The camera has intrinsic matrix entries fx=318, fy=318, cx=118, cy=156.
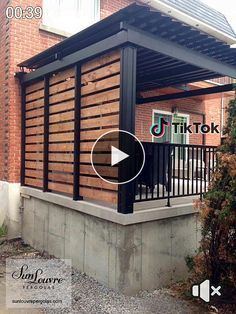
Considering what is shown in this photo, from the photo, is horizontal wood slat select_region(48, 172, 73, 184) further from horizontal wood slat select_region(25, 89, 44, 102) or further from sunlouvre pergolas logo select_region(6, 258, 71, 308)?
horizontal wood slat select_region(25, 89, 44, 102)

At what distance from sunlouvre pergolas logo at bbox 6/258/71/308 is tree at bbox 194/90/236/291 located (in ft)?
5.79

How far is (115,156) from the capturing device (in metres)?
4.14

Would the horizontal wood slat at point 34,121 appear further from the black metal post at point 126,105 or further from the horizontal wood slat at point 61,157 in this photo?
the black metal post at point 126,105

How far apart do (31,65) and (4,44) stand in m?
1.23

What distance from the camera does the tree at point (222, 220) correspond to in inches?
136

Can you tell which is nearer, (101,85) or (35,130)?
(101,85)

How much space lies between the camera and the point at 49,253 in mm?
5680

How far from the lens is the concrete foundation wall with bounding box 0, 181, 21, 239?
661 centimetres

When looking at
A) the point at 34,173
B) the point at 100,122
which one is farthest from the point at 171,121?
the point at 100,122

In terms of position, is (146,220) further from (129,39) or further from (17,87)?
(17,87)

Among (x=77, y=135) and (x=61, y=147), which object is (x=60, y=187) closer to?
(x=61, y=147)

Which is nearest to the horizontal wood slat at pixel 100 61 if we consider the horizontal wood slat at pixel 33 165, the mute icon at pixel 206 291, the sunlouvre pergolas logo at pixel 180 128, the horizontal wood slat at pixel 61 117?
the horizontal wood slat at pixel 61 117

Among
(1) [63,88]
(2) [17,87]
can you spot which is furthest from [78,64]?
A: (2) [17,87]

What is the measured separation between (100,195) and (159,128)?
20.2 ft
